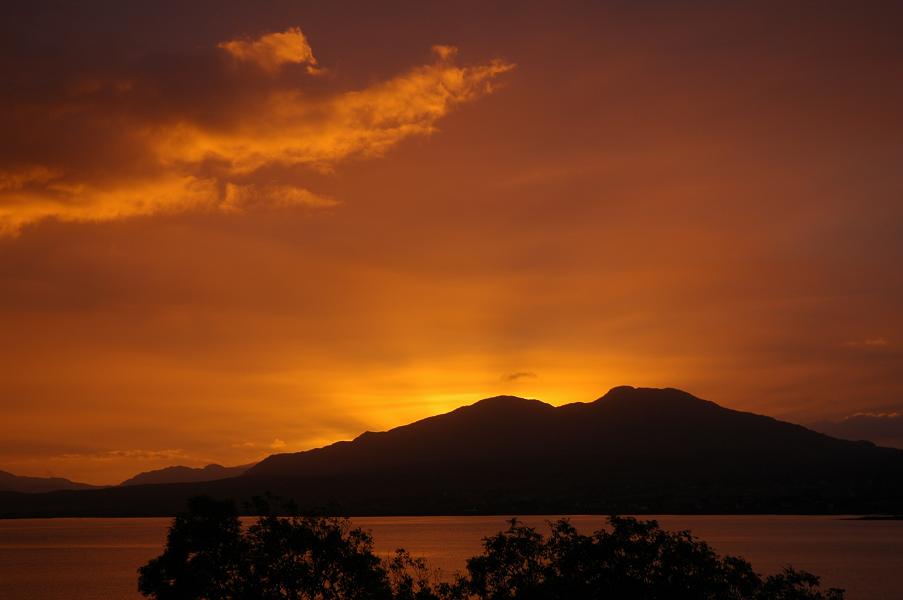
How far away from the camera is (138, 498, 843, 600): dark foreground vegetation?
39594mm

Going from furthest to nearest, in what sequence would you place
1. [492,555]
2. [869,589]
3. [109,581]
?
[109,581]
[869,589]
[492,555]

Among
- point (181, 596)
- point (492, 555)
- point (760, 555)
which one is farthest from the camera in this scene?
point (760, 555)

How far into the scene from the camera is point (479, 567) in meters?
43.5

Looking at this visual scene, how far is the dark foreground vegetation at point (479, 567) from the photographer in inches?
1559

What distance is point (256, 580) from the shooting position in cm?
4562

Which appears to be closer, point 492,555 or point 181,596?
point 492,555

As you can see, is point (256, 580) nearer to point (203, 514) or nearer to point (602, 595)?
point (203, 514)

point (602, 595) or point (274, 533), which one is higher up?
point (274, 533)

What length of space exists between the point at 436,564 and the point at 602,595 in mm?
120757

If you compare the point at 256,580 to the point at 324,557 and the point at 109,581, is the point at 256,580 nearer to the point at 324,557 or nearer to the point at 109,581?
the point at 324,557

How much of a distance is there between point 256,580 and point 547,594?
52.5 feet

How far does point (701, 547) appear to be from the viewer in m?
41.3

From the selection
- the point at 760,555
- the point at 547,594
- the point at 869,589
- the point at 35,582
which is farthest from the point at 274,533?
the point at 760,555

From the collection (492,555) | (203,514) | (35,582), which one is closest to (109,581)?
(35,582)
